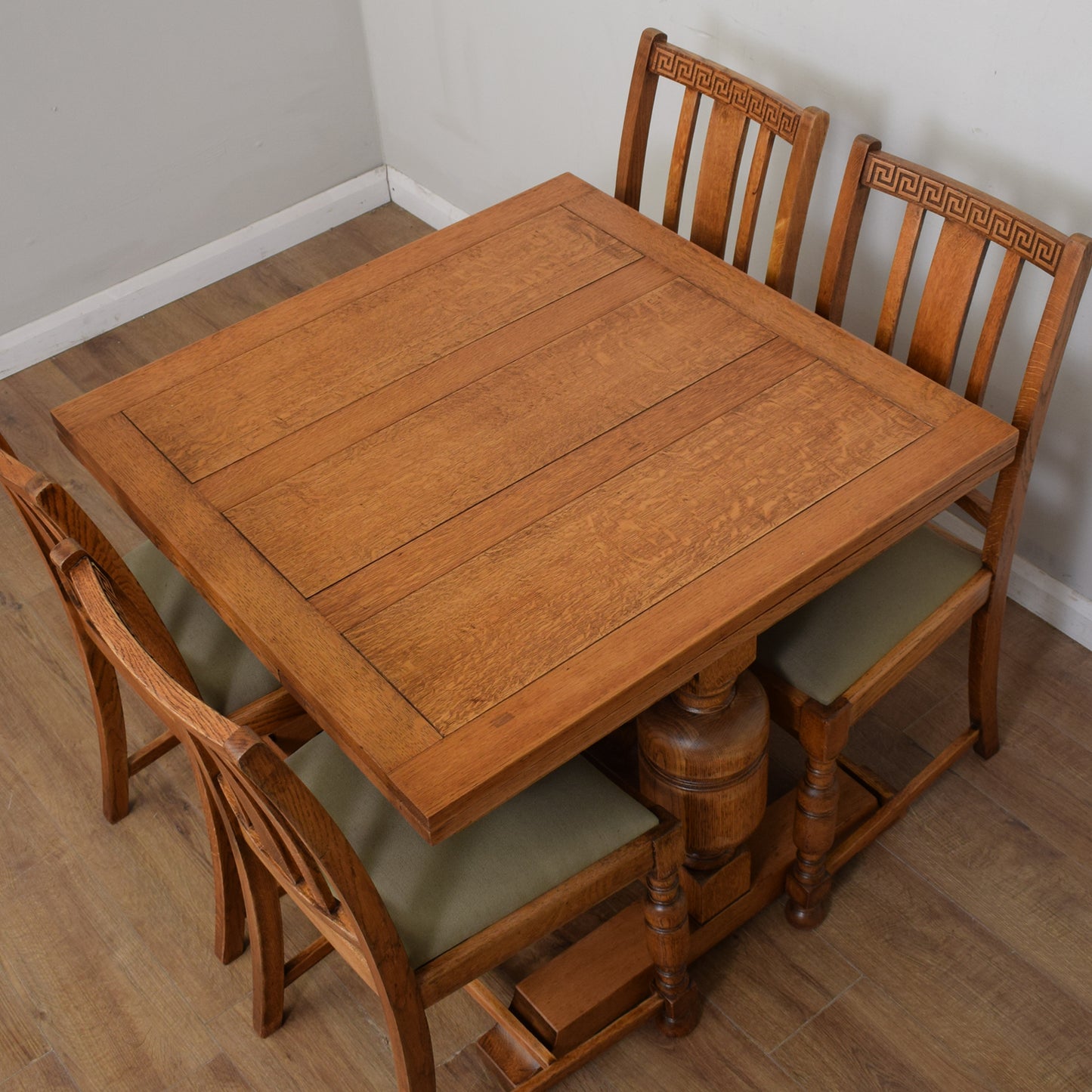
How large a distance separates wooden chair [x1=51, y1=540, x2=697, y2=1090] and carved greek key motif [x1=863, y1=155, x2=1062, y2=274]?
0.88m

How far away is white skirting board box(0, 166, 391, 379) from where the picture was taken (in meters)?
3.09

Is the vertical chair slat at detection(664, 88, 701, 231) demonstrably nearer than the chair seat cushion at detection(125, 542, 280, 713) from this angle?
No

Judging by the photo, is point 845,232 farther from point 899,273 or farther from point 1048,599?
point 1048,599

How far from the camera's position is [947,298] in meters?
1.72

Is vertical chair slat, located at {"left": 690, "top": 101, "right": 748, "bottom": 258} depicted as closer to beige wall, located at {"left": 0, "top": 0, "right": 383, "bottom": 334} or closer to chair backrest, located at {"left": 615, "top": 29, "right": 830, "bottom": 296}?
chair backrest, located at {"left": 615, "top": 29, "right": 830, "bottom": 296}

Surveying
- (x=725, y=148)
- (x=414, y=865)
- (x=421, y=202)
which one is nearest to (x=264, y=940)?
(x=414, y=865)

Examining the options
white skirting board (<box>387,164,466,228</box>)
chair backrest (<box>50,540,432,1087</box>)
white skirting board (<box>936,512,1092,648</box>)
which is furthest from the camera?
white skirting board (<box>387,164,466,228</box>)

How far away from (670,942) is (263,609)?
696mm

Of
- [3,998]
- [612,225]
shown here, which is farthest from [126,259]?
[3,998]

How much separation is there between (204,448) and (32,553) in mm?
1106

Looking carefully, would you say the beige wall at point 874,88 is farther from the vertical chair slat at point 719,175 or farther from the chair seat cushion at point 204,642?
the chair seat cushion at point 204,642

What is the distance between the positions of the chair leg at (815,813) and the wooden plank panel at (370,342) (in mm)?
748

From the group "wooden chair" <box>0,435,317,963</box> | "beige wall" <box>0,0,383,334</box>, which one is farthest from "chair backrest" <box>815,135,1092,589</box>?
"beige wall" <box>0,0,383,334</box>

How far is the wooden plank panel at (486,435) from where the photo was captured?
153 centimetres
